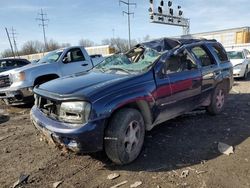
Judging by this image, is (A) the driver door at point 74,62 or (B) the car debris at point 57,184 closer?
(B) the car debris at point 57,184

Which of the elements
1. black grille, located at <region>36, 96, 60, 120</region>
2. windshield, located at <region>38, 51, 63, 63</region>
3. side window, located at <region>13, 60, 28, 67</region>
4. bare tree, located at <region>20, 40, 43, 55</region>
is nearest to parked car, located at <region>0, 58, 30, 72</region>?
side window, located at <region>13, 60, 28, 67</region>

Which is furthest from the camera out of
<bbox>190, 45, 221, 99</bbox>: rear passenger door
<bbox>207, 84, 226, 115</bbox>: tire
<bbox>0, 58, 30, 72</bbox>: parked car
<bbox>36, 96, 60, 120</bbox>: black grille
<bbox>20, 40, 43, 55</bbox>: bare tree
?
<bbox>20, 40, 43, 55</bbox>: bare tree

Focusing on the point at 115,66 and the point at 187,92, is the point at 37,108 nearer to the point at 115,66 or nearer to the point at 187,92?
the point at 115,66

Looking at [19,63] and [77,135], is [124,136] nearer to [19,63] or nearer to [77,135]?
[77,135]

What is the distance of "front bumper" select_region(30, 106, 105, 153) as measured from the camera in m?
3.07

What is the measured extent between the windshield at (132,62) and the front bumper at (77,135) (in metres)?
1.28

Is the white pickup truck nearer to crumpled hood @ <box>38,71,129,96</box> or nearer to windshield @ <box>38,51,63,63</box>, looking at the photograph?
windshield @ <box>38,51,63,63</box>

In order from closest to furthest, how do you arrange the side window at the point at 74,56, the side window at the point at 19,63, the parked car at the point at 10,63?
the side window at the point at 74,56, the parked car at the point at 10,63, the side window at the point at 19,63

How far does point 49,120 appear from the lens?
3.45 meters

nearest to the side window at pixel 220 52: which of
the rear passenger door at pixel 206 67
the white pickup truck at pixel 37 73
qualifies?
the rear passenger door at pixel 206 67

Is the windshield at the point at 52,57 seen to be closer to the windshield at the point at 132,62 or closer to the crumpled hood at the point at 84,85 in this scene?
the windshield at the point at 132,62

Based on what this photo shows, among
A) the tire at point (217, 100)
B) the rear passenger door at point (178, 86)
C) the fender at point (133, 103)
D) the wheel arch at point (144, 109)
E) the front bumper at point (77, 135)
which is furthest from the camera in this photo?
the tire at point (217, 100)

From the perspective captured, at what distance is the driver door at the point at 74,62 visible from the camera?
8242mm

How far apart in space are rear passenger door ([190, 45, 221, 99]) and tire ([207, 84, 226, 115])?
31cm
